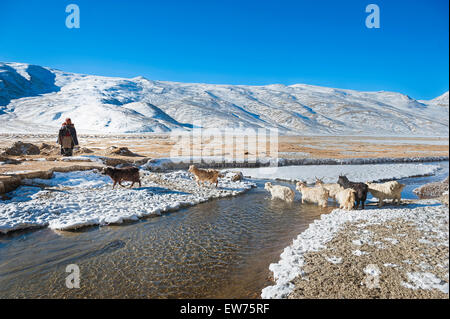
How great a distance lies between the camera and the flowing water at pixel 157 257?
20.5 feet

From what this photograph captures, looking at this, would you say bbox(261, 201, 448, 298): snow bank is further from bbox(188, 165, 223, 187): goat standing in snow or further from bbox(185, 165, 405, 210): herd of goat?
bbox(188, 165, 223, 187): goat standing in snow

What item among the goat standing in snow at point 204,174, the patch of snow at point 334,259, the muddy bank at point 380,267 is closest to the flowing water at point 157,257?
the muddy bank at point 380,267

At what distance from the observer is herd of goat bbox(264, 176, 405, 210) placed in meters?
12.5

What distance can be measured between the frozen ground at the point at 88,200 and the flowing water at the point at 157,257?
2.03 ft

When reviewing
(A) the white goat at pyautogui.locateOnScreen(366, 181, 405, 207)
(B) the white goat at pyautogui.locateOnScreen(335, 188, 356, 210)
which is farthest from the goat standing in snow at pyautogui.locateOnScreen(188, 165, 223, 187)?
(A) the white goat at pyautogui.locateOnScreen(366, 181, 405, 207)

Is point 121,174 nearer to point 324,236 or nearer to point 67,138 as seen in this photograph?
point 324,236

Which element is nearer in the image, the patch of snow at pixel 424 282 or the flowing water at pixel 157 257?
the patch of snow at pixel 424 282

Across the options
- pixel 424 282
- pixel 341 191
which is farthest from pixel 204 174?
pixel 424 282

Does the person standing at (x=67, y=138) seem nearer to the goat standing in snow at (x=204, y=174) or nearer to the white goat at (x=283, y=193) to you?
the goat standing in snow at (x=204, y=174)

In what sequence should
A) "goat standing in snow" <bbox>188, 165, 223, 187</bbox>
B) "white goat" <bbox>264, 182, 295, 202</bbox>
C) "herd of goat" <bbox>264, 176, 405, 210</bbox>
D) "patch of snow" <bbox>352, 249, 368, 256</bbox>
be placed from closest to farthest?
"patch of snow" <bbox>352, 249, 368, 256</bbox>
"herd of goat" <bbox>264, 176, 405, 210</bbox>
"white goat" <bbox>264, 182, 295, 202</bbox>
"goat standing in snow" <bbox>188, 165, 223, 187</bbox>

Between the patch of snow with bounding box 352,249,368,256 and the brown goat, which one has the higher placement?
the brown goat

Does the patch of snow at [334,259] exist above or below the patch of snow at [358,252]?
below

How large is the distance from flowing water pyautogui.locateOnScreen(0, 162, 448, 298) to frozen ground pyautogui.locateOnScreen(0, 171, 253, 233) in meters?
0.62
